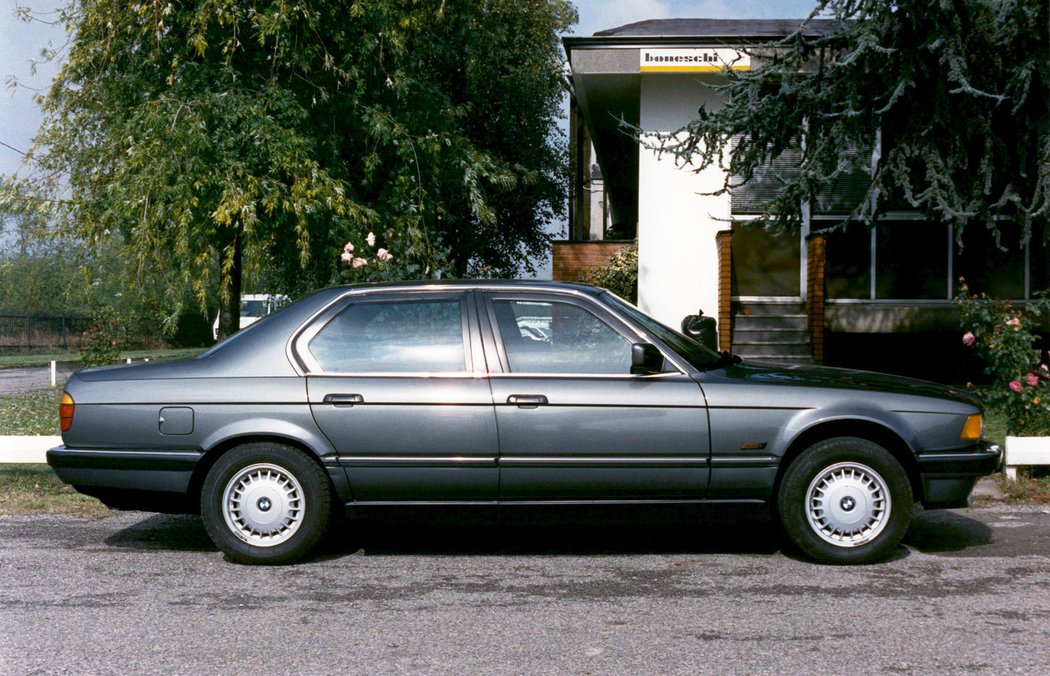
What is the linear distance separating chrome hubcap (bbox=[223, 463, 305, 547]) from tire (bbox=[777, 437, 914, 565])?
106 inches

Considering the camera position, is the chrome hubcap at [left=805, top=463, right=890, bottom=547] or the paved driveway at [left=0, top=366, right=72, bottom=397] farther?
the paved driveway at [left=0, top=366, right=72, bottom=397]

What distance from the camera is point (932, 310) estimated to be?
16141 millimetres

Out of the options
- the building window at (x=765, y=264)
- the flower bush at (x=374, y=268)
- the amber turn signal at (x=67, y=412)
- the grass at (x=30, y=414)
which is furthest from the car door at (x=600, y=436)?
the building window at (x=765, y=264)

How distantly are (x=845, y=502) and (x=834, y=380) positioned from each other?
69 centimetres

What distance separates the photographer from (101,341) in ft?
61.6

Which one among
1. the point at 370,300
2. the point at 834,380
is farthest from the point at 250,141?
the point at 834,380

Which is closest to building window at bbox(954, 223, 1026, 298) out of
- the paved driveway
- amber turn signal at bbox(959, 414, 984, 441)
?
amber turn signal at bbox(959, 414, 984, 441)

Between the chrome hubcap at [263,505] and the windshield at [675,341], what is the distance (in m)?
2.10

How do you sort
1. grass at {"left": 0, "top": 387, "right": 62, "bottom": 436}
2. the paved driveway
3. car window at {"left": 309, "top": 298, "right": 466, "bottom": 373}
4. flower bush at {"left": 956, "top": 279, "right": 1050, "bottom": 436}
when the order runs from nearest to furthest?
car window at {"left": 309, "top": 298, "right": 466, "bottom": 373} < flower bush at {"left": 956, "top": 279, "right": 1050, "bottom": 436} < grass at {"left": 0, "top": 387, "right": 62, "bottom": 436} < the paved driveway

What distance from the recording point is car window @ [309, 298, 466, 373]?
5.92 meters

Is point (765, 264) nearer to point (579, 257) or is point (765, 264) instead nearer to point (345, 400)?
point (579, 257)

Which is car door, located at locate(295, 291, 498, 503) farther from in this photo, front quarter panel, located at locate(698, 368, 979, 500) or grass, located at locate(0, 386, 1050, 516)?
grass, located at locate(0, 386, 1050, 516)

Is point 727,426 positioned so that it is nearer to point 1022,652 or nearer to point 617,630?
point 617,630

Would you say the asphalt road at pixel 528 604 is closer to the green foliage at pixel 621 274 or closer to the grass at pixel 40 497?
the grass at pixel 40 497
